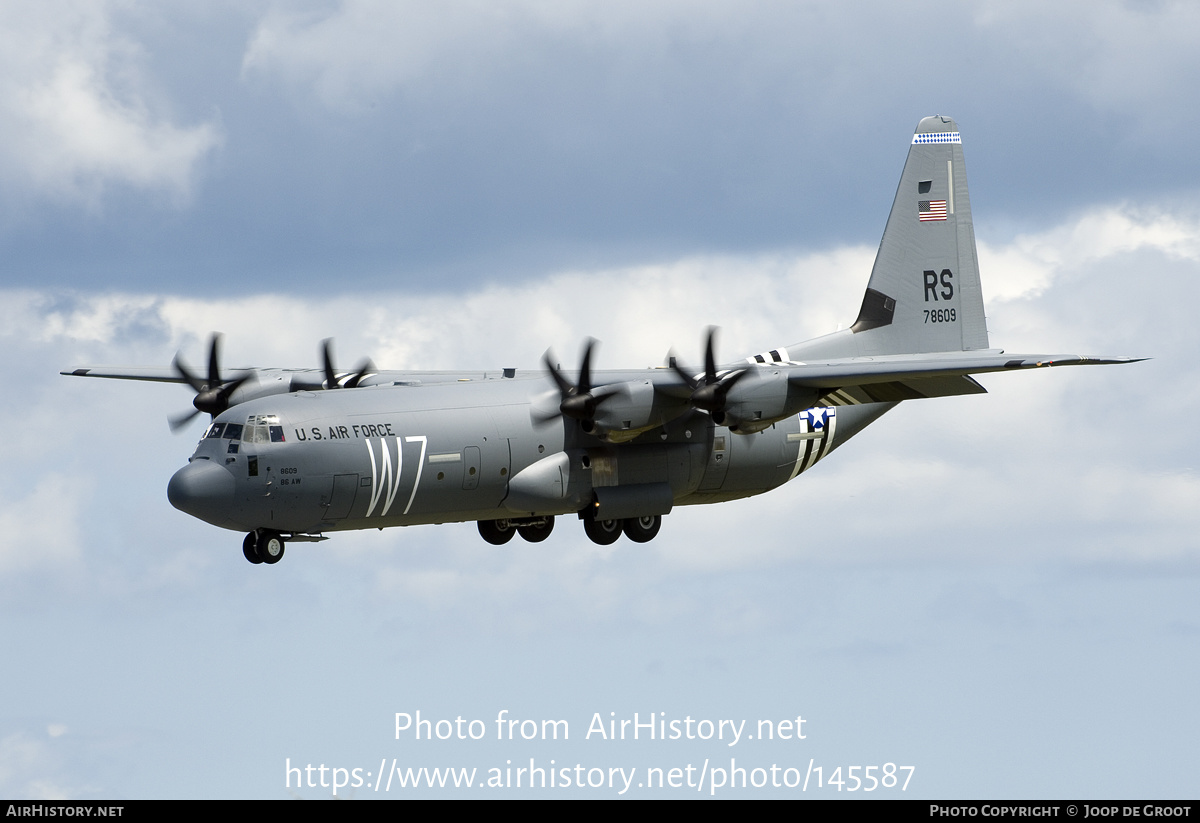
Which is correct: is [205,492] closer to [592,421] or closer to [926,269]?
[592,421]

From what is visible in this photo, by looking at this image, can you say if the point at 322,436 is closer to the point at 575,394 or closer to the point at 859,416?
the point at 575,394

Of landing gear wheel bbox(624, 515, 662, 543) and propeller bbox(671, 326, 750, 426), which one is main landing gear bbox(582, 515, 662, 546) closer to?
landing gear wheel bbox(624, 515, 662, 543)

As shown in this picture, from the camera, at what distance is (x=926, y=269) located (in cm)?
3397

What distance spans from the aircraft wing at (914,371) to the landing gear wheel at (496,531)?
262 inches

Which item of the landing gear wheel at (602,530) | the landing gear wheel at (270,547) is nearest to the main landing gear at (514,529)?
the landing gear wheel at (602,530)

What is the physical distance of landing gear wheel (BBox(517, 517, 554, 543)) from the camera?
102ft

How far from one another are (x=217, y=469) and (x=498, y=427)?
17.5 feet

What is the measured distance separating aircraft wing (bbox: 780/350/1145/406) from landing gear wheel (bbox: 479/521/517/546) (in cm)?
666

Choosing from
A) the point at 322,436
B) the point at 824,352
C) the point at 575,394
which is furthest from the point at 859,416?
the point at 322,436

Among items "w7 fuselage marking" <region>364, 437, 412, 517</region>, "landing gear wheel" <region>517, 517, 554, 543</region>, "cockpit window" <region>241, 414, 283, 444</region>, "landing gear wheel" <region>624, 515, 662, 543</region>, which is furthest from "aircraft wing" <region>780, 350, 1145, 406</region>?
"cockpit window" <region>241, 414, 283, 444</region>

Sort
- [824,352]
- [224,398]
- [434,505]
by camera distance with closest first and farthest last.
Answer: [434,505], [224,398], [824,352]

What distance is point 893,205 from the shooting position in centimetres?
3400

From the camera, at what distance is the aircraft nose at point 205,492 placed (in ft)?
82.8

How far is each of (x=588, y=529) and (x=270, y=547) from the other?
6.72m
